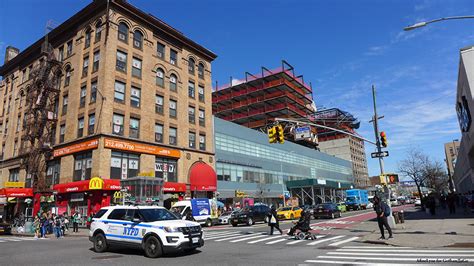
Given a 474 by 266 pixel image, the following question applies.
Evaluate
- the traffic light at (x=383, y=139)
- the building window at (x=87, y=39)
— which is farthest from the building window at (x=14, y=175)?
the traffic light at (x=383, y=139)

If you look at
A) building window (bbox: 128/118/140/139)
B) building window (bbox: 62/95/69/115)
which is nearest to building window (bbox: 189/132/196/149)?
building window (bbox: 128/118/140/139)

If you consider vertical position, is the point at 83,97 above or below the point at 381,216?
above

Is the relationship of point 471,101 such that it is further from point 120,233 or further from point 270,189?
point 270,189

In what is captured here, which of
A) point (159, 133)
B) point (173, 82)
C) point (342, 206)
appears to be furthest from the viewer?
point (342, 206)

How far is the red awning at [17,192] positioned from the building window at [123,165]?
41.8ft

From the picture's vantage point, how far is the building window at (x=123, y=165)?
3217 centimetres

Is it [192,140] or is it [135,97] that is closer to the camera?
[135,97]

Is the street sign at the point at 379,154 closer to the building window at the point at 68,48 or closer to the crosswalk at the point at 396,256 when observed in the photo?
the crosswalk at the point at 396,256

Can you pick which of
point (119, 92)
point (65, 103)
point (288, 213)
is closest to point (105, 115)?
point (119, 92)

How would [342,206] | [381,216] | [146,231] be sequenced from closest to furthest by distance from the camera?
[146,231] < [381,216] < [342,206]

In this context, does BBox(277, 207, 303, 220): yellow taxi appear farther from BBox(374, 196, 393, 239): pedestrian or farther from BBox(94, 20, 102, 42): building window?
BBox(94, 20, 102, 42): building window

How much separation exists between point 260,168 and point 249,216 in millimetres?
28862

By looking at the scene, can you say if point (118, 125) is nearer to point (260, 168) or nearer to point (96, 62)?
point (96, 62)

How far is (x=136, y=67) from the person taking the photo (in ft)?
121
